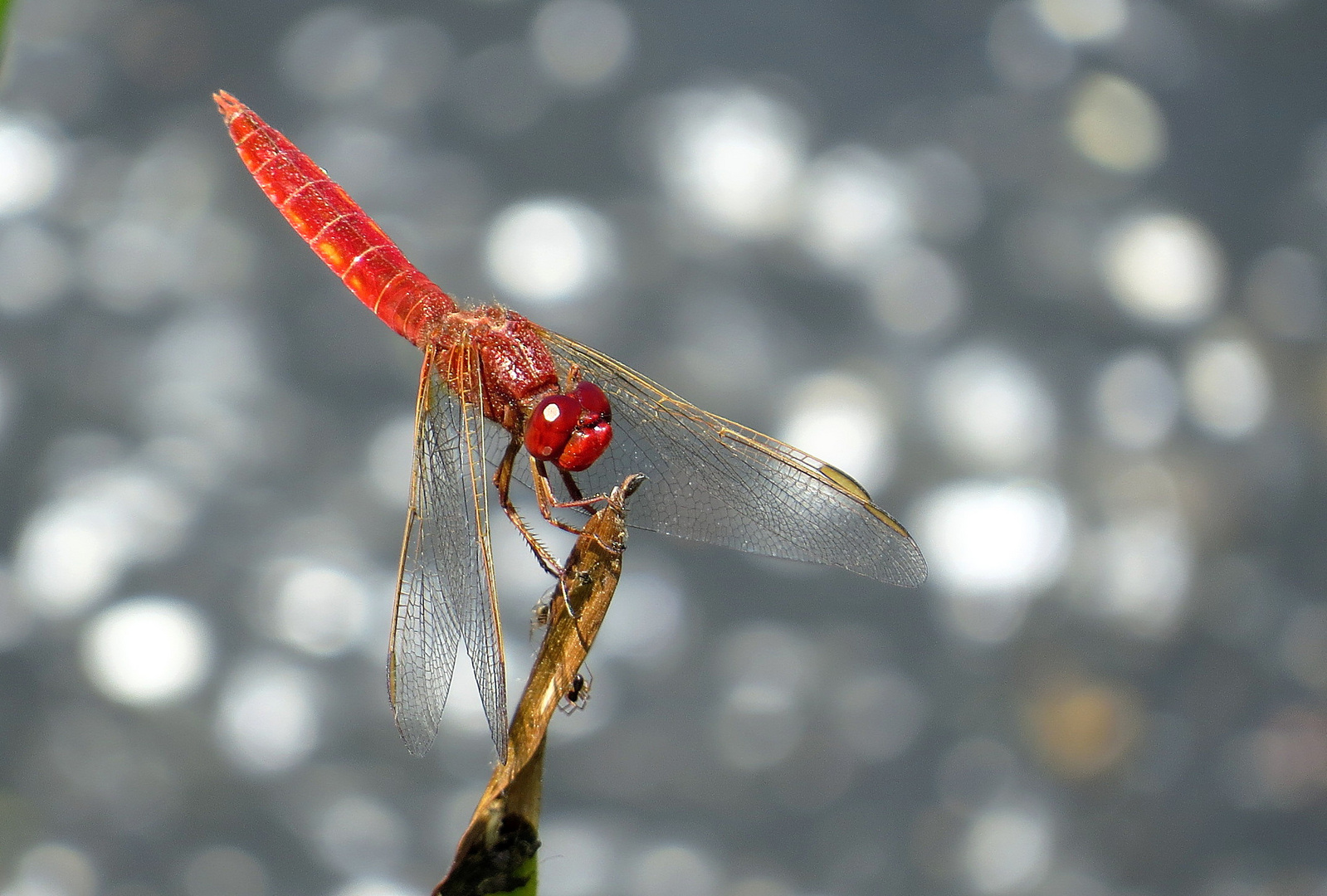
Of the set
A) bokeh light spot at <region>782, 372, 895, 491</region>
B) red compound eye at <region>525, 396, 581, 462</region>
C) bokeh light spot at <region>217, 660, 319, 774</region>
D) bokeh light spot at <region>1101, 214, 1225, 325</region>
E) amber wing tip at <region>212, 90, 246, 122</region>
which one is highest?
bokeh light spot at <region>1101, 214, 1225, 325</region>

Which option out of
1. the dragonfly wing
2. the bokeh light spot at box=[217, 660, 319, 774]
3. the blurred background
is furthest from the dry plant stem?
the bokeh light spot at box=[217, 660, 319, 774]

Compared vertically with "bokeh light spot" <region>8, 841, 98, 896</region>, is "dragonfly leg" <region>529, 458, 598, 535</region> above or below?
above

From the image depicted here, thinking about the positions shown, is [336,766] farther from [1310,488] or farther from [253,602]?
[1310,488]

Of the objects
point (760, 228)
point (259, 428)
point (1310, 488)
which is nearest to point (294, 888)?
point (259, 428)

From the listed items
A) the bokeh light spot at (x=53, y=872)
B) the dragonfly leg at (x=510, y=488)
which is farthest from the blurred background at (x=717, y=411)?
the dragonfly leg at (x=510, y=488)

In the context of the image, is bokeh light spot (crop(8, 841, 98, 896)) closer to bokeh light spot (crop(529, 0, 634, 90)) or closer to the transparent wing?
the transparent wing

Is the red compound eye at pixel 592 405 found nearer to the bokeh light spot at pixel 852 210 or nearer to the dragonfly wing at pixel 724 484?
the dragonfly wing at pixel 724 484

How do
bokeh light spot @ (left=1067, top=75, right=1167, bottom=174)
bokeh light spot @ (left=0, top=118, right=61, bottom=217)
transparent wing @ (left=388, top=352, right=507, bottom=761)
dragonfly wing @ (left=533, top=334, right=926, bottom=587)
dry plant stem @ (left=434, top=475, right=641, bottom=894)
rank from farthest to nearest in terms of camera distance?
1. bokeh light spot @ (left=1067, top=75, right=1167, bottom=174)
2. bokeh light spot @ (left=0, top=118, right=61, bottom=217)
3. dragonfly wing @ (left=533, top=334, right=926, bottom=587)
4. transparent wing @ (left=388, top=352, right=507, bottom=761)
5. dry plant stem @ (left=434, top=475, right=641, bottom=894)

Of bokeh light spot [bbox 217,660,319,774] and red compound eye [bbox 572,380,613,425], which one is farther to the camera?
bokeh light spot [bbox 217,660,319,774]
